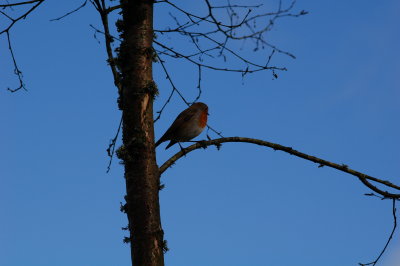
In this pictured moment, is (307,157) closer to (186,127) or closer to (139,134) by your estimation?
(139,134)

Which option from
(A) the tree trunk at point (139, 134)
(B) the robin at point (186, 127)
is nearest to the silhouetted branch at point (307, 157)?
(A) the tree trunk at point (139, 134)

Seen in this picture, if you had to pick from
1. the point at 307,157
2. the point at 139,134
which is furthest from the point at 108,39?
the point at 307,157

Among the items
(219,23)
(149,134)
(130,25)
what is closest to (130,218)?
(149,134)

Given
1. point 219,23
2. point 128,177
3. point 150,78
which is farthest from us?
point 219,23

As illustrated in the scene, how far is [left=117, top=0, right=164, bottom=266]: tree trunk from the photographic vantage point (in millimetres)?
3361

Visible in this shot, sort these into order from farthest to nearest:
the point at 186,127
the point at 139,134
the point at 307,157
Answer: the point at 186,127 < the point at 307,157 < the point at 139,134

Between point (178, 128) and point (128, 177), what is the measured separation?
2.82 metres

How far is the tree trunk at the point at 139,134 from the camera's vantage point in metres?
3.36

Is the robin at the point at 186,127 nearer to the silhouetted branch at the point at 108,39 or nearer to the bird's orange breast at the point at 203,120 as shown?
the bird's orange breast at the point at 203,120

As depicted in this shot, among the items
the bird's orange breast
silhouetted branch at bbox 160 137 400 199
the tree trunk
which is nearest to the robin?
the bird's orange breast

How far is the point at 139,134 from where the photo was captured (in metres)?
3.59

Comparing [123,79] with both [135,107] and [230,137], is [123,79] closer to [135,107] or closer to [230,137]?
[135,107]

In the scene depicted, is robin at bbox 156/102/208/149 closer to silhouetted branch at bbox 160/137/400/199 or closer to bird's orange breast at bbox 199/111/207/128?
bird's orange breast at bbox 199/111/207/128

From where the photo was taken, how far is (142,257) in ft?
10.9
